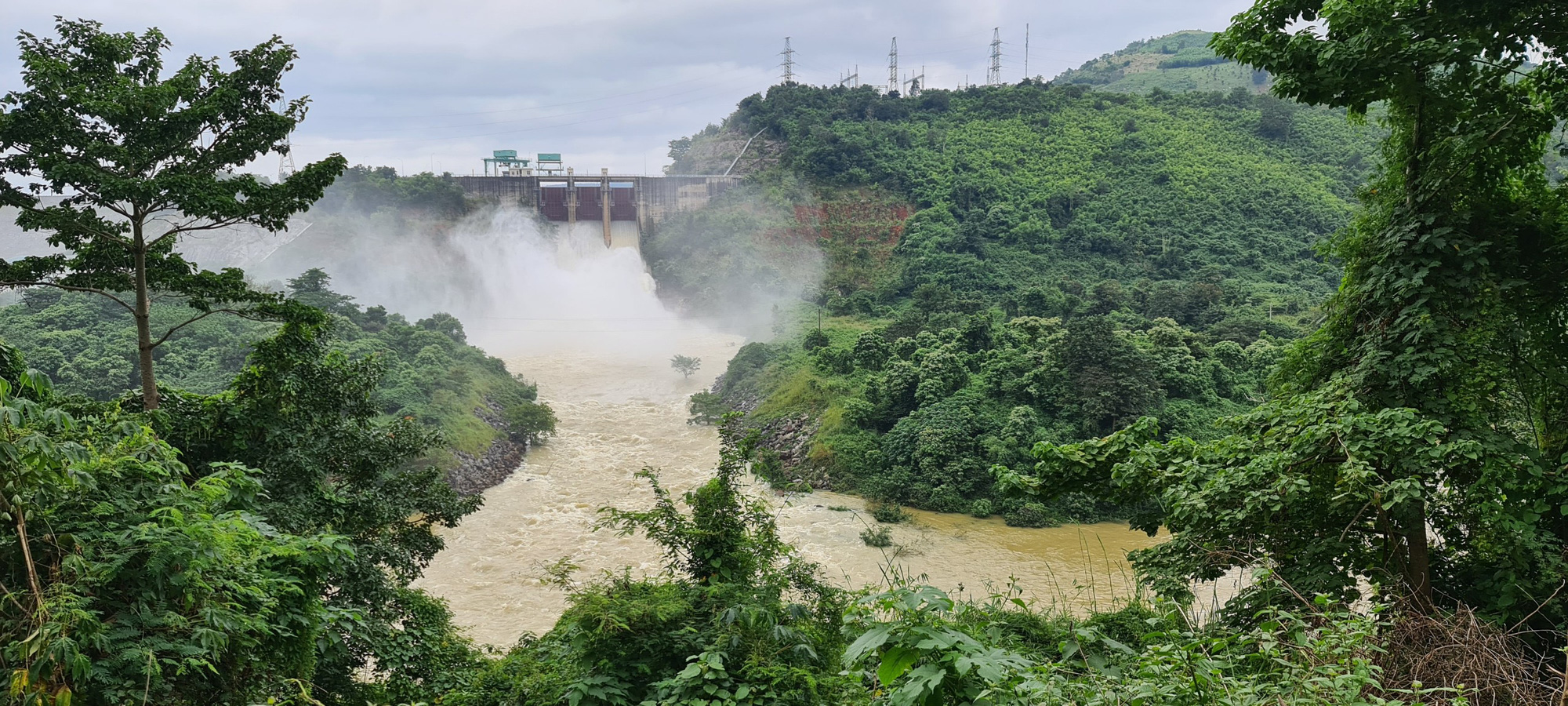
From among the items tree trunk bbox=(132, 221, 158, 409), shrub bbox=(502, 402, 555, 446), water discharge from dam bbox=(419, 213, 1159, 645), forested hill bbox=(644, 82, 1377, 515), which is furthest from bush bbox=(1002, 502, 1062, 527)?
tree trunk bbox=(132, 221, 158, 409)

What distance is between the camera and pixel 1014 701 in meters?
2.71

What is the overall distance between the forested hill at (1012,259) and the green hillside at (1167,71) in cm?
2383

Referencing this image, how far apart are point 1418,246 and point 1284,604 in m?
2.19

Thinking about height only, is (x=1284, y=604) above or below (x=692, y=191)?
below

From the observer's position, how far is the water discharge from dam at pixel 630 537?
42.7 ft

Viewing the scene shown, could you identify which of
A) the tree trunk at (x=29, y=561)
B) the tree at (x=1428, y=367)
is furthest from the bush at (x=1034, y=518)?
the tree trunk at (x=29, y=561)

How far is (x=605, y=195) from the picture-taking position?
4100 centimetres

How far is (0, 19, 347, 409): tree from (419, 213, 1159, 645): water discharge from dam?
4.40 metres

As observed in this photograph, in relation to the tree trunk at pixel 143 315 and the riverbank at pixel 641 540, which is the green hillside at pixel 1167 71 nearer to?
the riverbank at pixel 641 540

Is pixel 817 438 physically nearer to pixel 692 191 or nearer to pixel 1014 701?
pixel 1014 701

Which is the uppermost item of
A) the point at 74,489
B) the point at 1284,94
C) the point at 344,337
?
the point at 1284,94

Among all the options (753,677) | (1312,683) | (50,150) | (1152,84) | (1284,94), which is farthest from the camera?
(1152,84)

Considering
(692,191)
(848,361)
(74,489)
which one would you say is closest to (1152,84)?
(692,191)

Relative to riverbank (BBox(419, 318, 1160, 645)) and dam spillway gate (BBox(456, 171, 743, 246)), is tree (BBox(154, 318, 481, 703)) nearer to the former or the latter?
riverbank (BBox(419, 318, 1160, 645))
